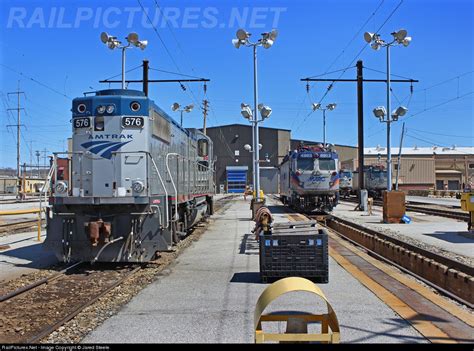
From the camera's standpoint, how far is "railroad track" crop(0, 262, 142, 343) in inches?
231

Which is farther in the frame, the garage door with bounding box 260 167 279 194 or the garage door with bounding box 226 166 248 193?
the garage door with bounding box 260 167 279 194

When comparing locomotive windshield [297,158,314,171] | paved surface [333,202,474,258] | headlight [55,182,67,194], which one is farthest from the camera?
locomotive windshield [297,158,314,171]

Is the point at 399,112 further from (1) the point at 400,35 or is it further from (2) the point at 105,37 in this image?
(2) the point at 105,37

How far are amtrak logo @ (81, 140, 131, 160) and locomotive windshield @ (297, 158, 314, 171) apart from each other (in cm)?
1559

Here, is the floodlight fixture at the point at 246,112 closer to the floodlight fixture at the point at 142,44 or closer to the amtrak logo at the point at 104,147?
the floodlight fixture at the point at 142,44

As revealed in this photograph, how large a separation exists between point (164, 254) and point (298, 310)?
6.23m

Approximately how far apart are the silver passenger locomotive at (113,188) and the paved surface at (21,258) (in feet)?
3.04

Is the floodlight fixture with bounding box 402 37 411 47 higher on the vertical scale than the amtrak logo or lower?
higher

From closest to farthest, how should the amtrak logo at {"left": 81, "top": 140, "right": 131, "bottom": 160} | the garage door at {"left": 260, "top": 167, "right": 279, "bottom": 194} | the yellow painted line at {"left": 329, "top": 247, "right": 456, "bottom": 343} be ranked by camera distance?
the yellow painted line at {"left": 329, "top": 247, "right": 456, "bottom": 343} → the amtrak logo at {"left": 81, "top": 140, "right": 131, "bottom": 160} → the garage door at {"left": 260, "top": 167, "right": 279, "bottom": 194}

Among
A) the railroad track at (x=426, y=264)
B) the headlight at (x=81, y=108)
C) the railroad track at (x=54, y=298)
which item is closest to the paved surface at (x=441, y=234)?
the railroad track at (x=426, y=264)

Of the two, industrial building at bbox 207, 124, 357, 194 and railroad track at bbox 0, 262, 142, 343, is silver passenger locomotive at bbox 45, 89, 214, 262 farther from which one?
industrial building at bbox 207, 124, 357, 194

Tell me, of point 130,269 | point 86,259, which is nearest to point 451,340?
point 130,269

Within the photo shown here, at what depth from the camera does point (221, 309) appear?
258 inches

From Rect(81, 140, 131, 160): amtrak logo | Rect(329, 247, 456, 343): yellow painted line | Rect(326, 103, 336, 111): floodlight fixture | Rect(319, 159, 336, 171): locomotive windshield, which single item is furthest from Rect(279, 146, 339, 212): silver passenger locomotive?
Rect(81, 140, 131, 160): amtrak logo
